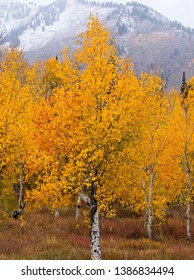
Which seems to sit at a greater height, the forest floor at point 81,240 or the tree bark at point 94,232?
the tree bark at point 94,232

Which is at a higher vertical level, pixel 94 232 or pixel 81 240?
pixel 94 232

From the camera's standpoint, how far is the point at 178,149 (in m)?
23.3

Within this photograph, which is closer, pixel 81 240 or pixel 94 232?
pixel 94 232

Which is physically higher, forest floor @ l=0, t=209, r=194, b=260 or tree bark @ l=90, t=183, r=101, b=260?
tree bark @ l=90, t=183, r=101, b=260

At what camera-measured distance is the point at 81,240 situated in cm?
2011

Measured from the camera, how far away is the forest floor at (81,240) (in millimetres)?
16562

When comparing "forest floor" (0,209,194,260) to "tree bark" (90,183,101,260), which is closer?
"tree bark" (90,183,101,260)

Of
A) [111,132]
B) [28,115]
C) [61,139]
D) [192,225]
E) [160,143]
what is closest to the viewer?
[111,132]

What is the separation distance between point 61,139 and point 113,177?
9.42 ft

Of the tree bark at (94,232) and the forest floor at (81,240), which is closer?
the tree bark at (94,232)

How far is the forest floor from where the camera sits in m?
16.6

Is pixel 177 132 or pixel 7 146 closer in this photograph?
pixel 7 146

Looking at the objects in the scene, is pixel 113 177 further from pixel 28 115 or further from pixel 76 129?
pixel 28 115

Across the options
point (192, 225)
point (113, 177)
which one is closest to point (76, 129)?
point (113, 177)
